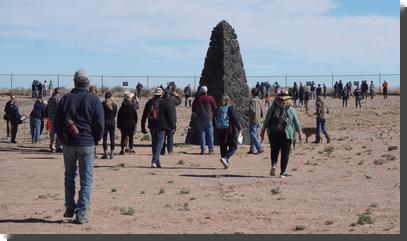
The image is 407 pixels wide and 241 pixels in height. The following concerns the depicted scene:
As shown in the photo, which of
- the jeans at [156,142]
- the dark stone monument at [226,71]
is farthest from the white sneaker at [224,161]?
the dark stone monument at [226,71]

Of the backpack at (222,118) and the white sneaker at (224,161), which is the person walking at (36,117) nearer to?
the backpack at (222,118)

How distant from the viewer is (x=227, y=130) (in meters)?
16.1

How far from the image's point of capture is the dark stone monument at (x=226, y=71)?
886 inches

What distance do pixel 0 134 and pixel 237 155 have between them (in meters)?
12.7

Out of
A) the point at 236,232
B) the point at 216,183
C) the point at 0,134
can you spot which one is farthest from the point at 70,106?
the point at 0,134

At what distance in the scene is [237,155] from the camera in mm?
19844

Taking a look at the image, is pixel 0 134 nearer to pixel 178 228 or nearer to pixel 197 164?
pixel 197 164

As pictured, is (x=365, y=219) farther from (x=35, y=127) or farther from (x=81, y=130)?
(x=35, y=127)

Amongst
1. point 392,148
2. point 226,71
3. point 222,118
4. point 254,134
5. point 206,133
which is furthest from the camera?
point 226,71

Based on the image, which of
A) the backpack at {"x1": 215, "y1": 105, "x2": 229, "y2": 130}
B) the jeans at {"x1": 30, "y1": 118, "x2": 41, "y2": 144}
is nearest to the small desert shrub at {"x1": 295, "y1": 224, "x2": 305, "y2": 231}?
the backpack at {"x1": 215, "y1": 105, "x2": 229, "y2": 130}

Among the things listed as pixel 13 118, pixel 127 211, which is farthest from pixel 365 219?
pixel 13 118

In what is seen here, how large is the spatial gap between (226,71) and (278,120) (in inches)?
347

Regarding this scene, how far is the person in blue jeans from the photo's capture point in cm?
946
